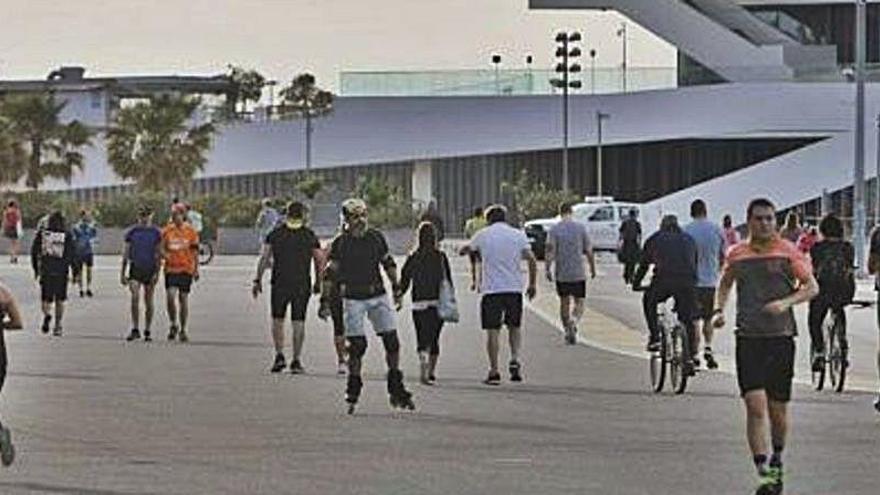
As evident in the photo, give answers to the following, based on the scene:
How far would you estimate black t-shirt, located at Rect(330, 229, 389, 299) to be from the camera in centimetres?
1814

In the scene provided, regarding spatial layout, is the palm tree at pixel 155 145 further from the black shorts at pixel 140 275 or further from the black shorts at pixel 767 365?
the black shorts at pixel 767 365

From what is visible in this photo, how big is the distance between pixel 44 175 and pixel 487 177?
60.1ft

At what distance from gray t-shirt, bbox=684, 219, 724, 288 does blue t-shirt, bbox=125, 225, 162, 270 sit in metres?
7.08

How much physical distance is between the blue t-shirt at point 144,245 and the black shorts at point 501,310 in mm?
7381

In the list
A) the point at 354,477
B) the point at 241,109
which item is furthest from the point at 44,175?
the point at 354,477

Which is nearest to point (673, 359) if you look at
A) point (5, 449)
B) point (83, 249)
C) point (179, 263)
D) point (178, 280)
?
point (5, 449)

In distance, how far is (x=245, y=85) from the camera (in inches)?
4063

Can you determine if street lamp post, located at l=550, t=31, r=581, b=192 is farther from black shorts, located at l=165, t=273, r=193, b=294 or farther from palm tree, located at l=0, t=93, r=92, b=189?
black shorts, located at l=165, t=273, r=193, b=294

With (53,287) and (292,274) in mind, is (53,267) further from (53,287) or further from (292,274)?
(292,274)

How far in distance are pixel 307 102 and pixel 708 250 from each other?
232 ft

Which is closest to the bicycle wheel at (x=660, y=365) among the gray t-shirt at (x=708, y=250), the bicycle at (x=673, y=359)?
the bicycle at (x=673, y=359)

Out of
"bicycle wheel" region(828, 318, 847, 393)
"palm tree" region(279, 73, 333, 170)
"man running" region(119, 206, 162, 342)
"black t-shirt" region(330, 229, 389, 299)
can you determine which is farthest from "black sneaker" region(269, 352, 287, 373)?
"palm tree" region(279, 73, 333, 170)

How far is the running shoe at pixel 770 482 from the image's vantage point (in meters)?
12.3

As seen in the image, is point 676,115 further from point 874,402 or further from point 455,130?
point 874,402
